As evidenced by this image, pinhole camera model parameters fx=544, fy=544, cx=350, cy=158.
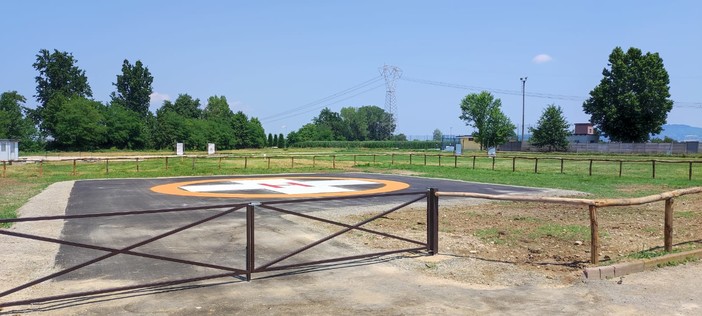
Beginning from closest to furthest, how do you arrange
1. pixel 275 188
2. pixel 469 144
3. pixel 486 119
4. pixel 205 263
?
pixel 205 263, pixel 275 188, pixel 486 119, pixel 469 144

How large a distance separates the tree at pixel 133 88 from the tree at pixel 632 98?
332ft

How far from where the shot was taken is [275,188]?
22734mm

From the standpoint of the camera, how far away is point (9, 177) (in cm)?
2947

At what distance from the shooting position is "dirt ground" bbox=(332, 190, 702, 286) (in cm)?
859

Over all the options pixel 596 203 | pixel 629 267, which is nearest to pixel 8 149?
pixel 596 203

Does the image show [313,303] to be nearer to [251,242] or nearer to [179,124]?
[251,242]

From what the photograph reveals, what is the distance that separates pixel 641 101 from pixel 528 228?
85.1m

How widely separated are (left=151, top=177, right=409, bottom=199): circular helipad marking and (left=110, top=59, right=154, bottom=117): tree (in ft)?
381

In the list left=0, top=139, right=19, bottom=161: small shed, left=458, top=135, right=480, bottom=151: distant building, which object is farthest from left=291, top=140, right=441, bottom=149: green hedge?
left=0, top=139, right=19, bottom=161: small shed

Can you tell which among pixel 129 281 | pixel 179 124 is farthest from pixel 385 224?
pixel 179 124

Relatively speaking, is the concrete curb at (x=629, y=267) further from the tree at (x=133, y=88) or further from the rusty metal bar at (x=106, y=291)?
the tree at (x=133, y=88)

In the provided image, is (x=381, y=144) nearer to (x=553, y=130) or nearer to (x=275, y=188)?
(x=553, y=130)

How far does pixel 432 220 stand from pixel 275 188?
45.9 feet

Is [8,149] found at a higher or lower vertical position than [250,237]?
higher
